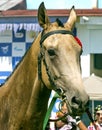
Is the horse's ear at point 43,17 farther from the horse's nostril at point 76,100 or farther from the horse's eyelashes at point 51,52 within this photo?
the horse's nostril at point 76,100

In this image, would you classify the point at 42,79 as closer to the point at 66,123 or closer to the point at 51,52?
the point at 51,52

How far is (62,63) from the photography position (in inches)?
169

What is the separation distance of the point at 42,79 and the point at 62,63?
0.86ft

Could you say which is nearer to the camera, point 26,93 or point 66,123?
point 26,93

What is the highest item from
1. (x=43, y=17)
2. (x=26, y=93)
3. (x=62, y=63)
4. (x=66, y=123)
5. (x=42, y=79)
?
(x=43, y=17)

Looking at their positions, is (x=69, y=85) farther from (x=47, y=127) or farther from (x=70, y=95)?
(x=47, y=127)

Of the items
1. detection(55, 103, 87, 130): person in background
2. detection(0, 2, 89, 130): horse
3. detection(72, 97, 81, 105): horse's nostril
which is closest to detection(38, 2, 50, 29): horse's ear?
detection(0, 2, 89, 130): horse

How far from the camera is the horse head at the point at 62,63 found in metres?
4.12

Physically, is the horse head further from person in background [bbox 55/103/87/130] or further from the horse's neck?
person in background [bbox 55/103/87/130]

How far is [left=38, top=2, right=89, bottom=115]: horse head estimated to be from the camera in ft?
13.5

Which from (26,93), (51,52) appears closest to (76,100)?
(51,52)

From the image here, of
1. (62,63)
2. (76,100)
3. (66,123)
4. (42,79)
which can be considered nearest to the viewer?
(76,100)

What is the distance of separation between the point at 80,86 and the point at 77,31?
1071 cm

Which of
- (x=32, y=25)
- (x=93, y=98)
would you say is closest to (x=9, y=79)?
(x=93, y=98)
